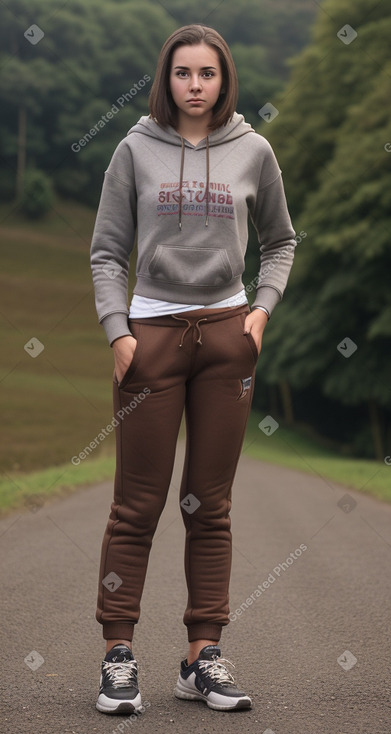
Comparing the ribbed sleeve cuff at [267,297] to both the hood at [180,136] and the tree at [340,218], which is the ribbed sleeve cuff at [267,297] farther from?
the tree at [340,218]

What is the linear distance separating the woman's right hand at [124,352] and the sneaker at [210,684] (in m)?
1.03

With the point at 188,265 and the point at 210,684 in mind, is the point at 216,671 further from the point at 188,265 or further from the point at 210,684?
the point at 188,265

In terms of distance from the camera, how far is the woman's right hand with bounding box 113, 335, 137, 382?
3227 millimetres

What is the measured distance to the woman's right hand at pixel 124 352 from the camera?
10.6 feet

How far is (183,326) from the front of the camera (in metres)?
→ 3.26

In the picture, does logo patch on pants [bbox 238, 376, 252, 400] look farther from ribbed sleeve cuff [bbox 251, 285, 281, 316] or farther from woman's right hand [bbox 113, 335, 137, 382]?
woman's right hand [bbox 113, 335, 137, 382]

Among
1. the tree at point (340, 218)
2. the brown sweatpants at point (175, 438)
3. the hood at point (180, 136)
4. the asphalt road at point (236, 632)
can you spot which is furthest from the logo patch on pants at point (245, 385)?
the tree at point (340, 218)

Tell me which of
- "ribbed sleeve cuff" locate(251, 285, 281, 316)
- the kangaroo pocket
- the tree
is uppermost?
the kangaroo pocket

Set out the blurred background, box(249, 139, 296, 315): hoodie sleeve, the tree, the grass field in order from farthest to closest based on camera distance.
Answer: the tree, the blurred background, the grass field, box(249, 139, 296, 315): hoodie sleeve

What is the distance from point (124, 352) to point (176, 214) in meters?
0.49

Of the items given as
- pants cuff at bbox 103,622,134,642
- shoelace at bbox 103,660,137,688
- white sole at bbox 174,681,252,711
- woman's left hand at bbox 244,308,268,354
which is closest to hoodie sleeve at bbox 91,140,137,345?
woman's left hand at bbox 244,308,268,354

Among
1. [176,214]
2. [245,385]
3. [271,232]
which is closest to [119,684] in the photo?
[245,385]

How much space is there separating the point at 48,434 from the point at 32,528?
A: 48.4 ft

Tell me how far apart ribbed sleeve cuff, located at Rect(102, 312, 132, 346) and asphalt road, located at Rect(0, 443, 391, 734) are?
1.24 metres
